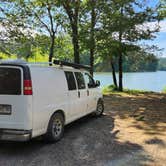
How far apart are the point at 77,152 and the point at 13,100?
172cm

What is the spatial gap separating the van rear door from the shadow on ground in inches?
25.8

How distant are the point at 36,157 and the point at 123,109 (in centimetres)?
733

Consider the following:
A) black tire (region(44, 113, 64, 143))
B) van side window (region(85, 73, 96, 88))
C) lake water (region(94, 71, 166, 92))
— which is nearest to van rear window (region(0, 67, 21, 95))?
black tire (region(44, 113, 64, 143))

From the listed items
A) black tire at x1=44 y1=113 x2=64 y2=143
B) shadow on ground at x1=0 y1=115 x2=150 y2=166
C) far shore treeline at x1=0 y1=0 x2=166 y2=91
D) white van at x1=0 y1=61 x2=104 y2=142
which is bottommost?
shadow on ground at x1=0 y1=115 x2=150 y2=166

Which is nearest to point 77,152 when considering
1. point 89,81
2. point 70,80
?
point 70,80

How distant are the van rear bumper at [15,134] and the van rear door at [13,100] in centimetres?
8

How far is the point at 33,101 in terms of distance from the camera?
647cm

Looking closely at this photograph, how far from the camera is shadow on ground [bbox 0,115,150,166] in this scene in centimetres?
608

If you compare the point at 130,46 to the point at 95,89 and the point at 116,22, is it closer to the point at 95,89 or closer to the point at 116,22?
the point at 116,22

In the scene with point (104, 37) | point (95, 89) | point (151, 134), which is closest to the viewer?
point (151, 134)

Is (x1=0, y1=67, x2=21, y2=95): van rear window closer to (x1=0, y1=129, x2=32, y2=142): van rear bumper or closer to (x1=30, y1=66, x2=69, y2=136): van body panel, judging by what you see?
(x1=30, y1=66, x2=69, y2=136): van body panel

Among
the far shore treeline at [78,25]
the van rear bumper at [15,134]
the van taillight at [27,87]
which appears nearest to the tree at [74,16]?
the far shore treeline at [78,25]

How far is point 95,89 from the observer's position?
10.7 m

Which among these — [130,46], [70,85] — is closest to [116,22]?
[130,46]
